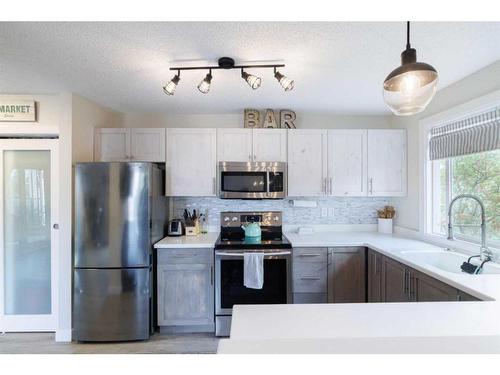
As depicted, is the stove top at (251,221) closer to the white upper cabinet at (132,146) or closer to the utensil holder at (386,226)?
the white upper cabinet at (132,146)

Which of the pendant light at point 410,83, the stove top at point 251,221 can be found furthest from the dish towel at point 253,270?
the pendant light at point 410,83

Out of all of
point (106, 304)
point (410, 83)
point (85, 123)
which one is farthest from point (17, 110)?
point (410, 83)

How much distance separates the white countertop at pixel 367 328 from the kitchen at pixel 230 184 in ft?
1.46

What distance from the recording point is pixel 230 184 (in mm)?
2828

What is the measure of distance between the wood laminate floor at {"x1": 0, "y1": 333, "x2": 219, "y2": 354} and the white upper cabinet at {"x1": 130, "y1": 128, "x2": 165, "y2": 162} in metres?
1.85

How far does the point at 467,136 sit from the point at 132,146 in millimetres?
3204

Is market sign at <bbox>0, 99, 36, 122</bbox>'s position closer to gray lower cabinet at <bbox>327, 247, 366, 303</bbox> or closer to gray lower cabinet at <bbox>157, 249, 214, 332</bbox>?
gray lower cabinet at <bbox>157, 249, 214, 332</bbox>

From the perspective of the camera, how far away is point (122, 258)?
2.35 meters

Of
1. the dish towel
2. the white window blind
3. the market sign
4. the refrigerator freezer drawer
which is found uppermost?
the market sign

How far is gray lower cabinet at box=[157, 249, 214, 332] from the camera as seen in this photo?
2.50 meters

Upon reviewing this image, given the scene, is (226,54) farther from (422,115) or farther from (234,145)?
(422,115)

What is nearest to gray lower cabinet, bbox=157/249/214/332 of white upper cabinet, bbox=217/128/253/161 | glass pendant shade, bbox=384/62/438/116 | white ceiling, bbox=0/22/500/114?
white upper cabinet, bbox=217/128/253/161
